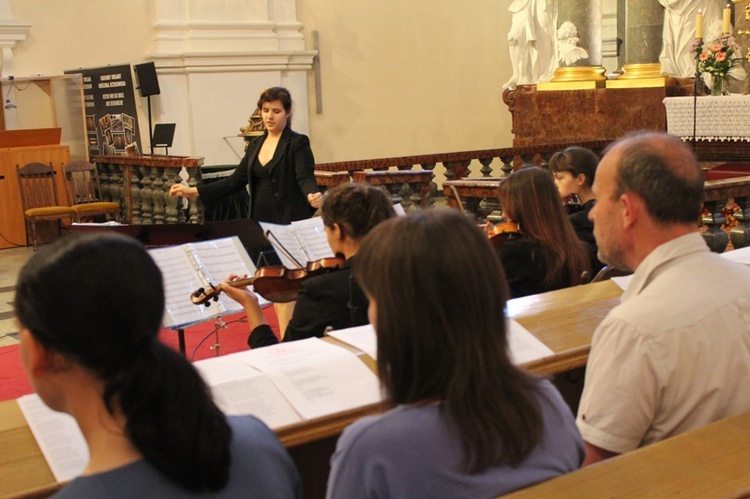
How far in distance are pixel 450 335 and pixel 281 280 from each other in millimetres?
2279

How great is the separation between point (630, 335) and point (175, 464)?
3.37 feet

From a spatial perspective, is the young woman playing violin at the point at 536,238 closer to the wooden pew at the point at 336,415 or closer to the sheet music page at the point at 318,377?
the wooden pew at the point at 336,415

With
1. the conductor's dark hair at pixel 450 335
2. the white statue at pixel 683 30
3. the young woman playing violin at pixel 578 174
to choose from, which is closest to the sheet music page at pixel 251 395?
the conductor's dark hair at pixel 450 335

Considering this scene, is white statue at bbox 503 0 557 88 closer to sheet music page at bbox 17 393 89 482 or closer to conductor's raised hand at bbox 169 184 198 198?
conductor's raised hand at bbox 169 184 198 198

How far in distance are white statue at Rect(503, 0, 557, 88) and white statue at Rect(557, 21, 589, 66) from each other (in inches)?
21.6

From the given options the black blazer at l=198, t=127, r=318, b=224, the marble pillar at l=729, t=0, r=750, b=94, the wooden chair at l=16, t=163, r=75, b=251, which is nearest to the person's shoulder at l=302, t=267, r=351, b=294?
the black blazer at l=198, t=127, r=318, b=224

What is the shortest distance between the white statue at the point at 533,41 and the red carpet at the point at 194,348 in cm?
703

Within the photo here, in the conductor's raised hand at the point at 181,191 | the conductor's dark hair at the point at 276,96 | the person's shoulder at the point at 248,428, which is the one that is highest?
the conductor's dark hair at the point at 276,96

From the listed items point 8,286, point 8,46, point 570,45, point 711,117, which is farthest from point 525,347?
point 8,46

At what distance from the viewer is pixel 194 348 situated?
229 inches

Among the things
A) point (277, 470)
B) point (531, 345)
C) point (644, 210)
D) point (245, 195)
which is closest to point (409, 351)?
point (277, 470)

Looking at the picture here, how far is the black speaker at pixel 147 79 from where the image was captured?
11.8 metres

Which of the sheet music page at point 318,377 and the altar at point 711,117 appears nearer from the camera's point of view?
the sheet music page at point 318,377

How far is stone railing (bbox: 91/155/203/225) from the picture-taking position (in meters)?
8.71
